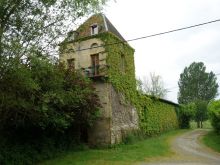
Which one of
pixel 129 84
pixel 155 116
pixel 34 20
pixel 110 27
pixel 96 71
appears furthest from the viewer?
pixel 155 116

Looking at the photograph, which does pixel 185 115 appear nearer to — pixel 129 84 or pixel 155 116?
pixel 155 116

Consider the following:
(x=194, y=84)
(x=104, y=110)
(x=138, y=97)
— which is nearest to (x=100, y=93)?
(x=104, y=110)

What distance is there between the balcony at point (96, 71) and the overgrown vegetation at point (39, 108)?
9.51 ft

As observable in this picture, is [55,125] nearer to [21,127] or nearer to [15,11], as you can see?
[21,127]

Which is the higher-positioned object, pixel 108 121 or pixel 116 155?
pixel 108 121

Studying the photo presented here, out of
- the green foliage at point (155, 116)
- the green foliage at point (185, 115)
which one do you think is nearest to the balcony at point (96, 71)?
the green foliage at point (155, 116)

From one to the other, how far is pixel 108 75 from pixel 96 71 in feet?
4.10

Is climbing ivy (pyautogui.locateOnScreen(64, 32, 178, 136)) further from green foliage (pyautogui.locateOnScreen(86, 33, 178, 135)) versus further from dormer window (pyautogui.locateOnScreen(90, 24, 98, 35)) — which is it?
dormer window (pyautogui.locateOnScreen(90, 24, 98, 35))

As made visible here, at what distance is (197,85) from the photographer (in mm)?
77562

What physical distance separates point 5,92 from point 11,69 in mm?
1763

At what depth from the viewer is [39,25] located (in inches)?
676

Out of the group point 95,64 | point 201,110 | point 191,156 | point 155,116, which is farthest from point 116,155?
point 201,110

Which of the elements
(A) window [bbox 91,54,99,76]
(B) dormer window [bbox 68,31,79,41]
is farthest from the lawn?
(B) dormer window [bbox 68,31,79,41]

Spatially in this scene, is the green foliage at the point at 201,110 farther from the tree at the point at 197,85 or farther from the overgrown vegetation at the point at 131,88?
the tree at the point at 197,85
